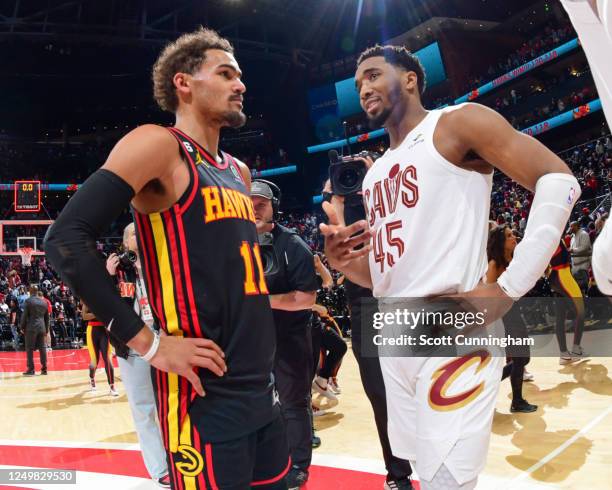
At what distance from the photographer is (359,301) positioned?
11.0ft

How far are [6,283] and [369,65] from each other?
21.7m

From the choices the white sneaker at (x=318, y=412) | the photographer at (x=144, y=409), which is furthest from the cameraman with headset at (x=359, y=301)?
the white sneaker at (x=318, y=412)

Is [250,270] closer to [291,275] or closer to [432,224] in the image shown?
[432,224]

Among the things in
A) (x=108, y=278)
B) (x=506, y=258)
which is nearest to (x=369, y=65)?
(x=108, y=278)

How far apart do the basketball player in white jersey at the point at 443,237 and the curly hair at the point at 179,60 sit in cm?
63

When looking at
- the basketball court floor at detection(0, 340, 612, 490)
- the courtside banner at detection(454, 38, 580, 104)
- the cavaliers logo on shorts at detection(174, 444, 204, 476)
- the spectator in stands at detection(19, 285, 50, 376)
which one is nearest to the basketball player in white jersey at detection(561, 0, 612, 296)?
the cavaliers logo on shorts at detection(174, 444, 204, 476)

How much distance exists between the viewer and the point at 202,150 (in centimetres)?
180

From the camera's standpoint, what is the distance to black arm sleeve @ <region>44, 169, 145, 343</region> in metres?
1.44

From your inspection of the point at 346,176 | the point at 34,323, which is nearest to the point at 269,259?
the point at 346,176

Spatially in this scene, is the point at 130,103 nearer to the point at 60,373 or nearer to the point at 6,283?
the point at 6,283

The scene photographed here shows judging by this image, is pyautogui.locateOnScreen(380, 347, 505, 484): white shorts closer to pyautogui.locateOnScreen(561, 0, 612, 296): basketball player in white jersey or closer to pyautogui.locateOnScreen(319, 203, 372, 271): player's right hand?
pyautogui.locateOnScreen(319, 203, 372, 271): player's right hand

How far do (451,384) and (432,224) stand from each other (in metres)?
0.52

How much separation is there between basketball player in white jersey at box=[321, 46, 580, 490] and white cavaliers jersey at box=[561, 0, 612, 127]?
99 centimetres

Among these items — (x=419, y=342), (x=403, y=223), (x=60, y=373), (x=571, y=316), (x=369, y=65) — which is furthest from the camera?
(x=60, y=373)
